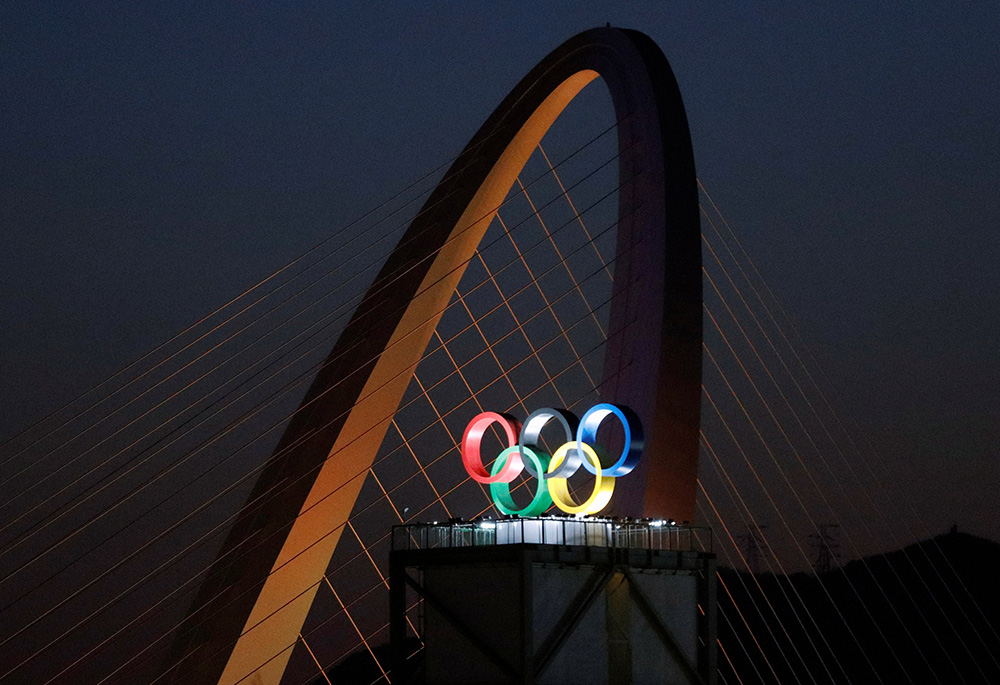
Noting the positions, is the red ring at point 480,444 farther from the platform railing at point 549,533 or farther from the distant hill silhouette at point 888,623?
the distant hill silhouette at point 888,623

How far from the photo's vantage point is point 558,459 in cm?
2367

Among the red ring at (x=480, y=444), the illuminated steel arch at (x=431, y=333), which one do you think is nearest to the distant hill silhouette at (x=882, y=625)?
the illuminated steel arch at (x=431, y=333)

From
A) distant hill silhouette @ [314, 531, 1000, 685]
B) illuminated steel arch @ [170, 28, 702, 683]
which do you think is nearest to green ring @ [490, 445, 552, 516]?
illuminated steel arch @ [170, 28, 702, 683]

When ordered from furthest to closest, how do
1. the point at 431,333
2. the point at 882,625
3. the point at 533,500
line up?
the point at 882,625, the point at 431,333, the point at 533,500

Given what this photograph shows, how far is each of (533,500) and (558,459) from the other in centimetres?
74

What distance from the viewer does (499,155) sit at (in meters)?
28.0

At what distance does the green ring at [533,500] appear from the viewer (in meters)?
23.7

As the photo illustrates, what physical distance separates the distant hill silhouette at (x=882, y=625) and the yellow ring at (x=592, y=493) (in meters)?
44.7

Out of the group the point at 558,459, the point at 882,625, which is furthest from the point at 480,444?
the point at 882,625

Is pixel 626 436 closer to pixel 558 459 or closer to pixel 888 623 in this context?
pixel 558 459

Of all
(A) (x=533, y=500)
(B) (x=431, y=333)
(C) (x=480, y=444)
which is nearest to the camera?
(A) (x=533, y=500)

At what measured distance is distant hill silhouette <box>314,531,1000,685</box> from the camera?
69.8m

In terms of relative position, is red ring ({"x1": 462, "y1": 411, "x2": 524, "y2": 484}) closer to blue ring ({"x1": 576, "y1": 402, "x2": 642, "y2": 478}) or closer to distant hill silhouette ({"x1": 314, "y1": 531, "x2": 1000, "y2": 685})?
blue ring ({"x1": 576, "y1": 402, "x2": 642, "y2": 478})

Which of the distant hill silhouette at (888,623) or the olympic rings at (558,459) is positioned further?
the distant hill silhouette at (888,623)
